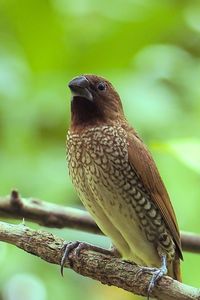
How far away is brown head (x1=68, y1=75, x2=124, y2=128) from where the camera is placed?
435cm

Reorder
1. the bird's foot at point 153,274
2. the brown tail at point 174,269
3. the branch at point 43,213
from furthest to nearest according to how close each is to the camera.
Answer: the brown tail at point 174,269 → the branch at point 43,213 → the bird's foot at point 153,274

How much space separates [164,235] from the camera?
172 inches

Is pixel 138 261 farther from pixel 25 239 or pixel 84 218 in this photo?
pixel 25 239

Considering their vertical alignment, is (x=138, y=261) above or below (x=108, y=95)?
below

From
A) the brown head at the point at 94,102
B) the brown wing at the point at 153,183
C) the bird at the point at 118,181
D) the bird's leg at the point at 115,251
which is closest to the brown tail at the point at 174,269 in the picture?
the bird at the point at 118,181

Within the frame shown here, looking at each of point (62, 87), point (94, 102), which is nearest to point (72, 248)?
point (94, 102)

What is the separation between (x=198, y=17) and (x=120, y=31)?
64 centimetres

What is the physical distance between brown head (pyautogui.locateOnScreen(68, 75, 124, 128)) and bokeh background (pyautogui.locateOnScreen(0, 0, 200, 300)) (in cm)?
18

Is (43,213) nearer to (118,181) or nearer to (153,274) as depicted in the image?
(118,181)

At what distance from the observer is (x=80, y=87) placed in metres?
4.30

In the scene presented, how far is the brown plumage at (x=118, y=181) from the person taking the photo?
4242 millimetres

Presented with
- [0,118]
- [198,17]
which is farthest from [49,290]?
[198,17]

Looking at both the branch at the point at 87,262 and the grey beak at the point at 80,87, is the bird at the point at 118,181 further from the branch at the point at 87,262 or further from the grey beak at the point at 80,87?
the branch at the point at 87,262

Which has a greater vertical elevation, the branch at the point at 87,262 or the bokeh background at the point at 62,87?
the bokeh background at the point at 62,87
